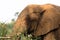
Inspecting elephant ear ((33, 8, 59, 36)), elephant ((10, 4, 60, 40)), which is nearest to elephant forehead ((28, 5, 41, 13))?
elephant ((10, 4, 60, 40))

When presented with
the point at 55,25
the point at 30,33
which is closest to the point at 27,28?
the point at 30,33

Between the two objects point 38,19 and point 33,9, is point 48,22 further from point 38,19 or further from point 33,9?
point 33,9

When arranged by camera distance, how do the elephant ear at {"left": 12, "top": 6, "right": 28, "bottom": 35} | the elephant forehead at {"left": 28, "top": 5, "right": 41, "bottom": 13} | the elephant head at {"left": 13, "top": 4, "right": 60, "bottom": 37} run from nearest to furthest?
the elephant ear at {"left": 12, "top": 6, "right": 28, "bottom": 35} < the elephant head at {"left": 13, "top": 4, "right": 60, "bottom": 37} < the elephant forehead at {"left": 28, "top": 5, "right": 41, "bottom": 13}

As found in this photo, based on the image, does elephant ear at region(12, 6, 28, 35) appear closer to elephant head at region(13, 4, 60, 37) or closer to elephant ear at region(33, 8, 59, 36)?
elephant head at region(13, 4, 60, 37)

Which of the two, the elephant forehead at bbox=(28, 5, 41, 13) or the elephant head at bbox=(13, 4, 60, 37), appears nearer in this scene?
the elephant head at bbox=(13, 4, 60, 37)

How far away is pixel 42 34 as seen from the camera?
8648 mm

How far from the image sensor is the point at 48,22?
344 inches

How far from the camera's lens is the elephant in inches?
339

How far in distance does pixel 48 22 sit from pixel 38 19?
0.26 meters

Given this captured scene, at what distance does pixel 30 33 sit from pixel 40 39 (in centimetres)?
29

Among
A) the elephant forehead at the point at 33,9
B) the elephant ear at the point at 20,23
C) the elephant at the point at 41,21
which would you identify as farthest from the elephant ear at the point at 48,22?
the elephant ear at the point at 20,23

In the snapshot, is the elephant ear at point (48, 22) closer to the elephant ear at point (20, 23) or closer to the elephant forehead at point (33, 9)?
the elephant forehead at point (33, 9)

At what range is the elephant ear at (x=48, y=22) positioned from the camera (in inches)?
341

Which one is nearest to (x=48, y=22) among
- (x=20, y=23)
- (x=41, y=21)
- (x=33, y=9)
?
(x=41, y=21)
